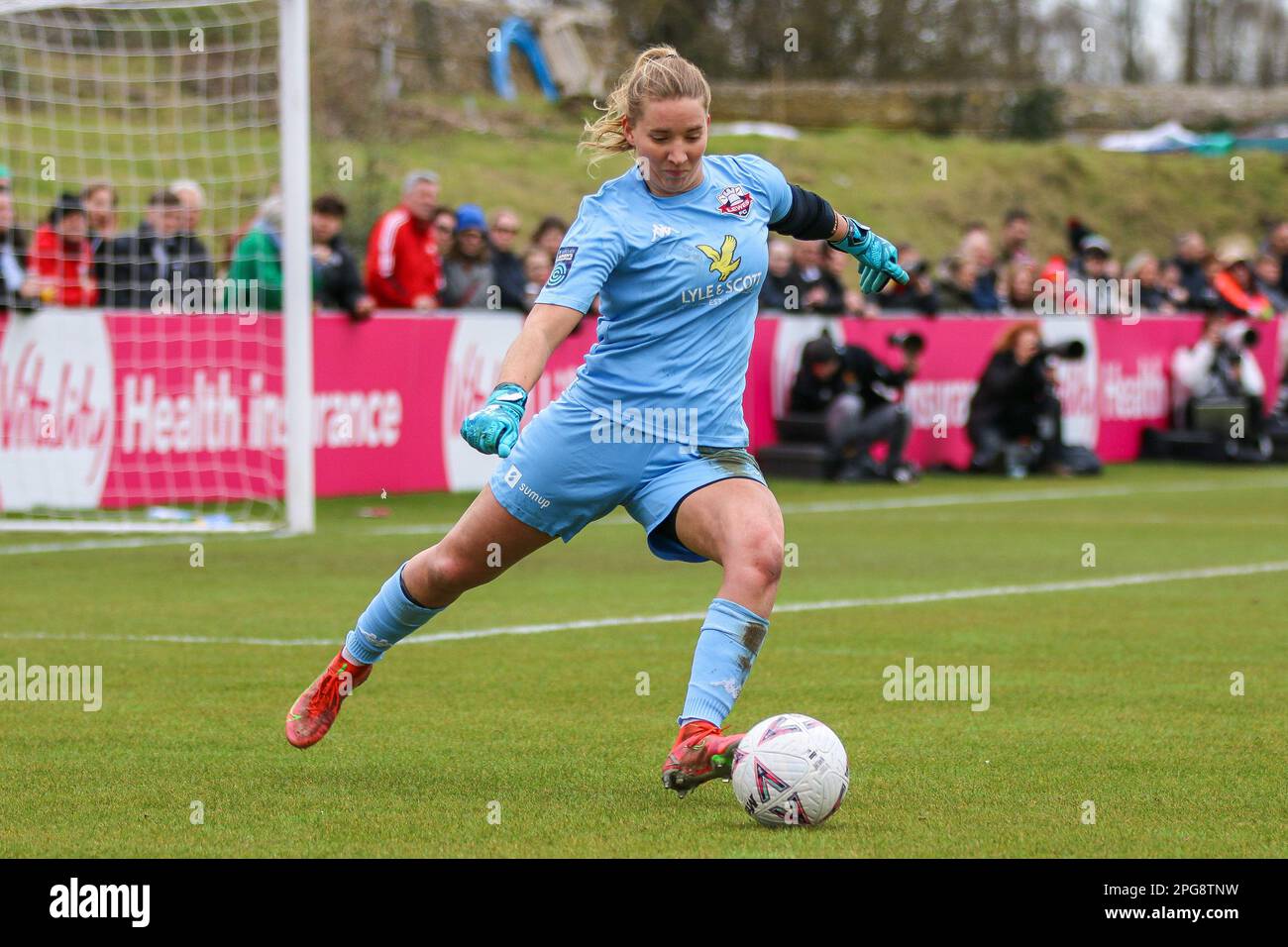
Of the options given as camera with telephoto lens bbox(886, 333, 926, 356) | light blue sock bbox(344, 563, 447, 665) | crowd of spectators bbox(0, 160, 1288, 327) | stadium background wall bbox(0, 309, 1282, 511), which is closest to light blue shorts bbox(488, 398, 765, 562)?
light blue sock bbox(344, 563, 447, 665)

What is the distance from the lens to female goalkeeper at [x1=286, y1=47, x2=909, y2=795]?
5.77 meters

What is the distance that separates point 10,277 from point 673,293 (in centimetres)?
951

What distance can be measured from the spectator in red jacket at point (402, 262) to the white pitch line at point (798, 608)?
6.84 meters

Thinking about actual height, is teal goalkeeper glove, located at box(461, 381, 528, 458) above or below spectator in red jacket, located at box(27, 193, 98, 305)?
below

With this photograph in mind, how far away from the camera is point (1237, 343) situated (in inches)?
907

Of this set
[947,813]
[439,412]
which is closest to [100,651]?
[947,813]

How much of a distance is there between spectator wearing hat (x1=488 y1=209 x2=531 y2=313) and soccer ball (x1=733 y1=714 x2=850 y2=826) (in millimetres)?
12057

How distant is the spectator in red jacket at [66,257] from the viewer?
14914 mm

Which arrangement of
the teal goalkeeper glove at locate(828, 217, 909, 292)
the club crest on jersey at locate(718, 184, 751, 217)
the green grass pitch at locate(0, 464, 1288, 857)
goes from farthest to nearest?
the teal goalkeeper glove at locate(828, 217, 909, 292) → the club crest on jersey at locate(718, 184, 751, 217) → the green grass pitch at locate(0, 464, 1288, 857)

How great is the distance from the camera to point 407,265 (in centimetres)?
1667

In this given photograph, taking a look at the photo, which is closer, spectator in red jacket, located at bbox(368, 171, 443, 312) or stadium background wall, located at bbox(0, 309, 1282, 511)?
stadium background wall, located at bbox(0, 309, 1282, 511)

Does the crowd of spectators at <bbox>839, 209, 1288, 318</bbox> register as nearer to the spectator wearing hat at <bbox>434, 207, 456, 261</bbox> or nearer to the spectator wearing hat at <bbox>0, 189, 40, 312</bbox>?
the spectator wearing hat at <bbox>434, 207, 456, 261</bbox>
